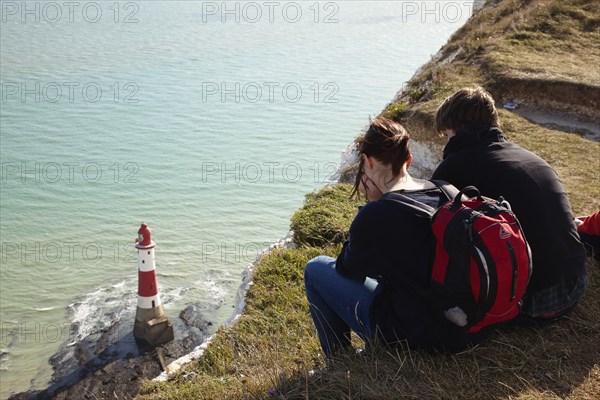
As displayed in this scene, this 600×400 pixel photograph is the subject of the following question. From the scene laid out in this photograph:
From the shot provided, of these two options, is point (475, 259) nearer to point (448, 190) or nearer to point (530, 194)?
point (448, 190)

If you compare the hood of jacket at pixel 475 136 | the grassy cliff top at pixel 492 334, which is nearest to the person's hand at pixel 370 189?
the hood of jacket at pixel 475 136

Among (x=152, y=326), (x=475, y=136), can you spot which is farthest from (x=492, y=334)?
(x=152, y=326)

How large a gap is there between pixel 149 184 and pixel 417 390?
21.1 metres

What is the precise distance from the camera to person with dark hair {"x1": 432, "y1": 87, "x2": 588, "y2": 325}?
426 centimetres

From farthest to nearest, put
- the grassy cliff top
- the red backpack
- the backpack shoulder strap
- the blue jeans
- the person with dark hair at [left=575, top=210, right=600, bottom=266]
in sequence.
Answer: the person with dark hair at [left=575, top=210, right=600, bottom=266] → the blue jeans → the grassy cliff top → the backpack shoulder strap → the red backpack

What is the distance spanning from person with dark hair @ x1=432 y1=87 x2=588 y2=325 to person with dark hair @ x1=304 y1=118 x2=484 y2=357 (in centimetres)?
53

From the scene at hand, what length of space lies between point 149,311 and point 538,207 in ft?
33.3

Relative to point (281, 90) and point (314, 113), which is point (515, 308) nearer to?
point (314, 113)

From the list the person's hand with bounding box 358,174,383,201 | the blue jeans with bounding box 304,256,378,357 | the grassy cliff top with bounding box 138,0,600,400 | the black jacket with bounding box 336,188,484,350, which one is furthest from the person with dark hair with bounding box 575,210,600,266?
the blue jeans with bounding box 304,256,378,357

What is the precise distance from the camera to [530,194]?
170 inches

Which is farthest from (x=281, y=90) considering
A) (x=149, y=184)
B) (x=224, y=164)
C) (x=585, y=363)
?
(x=585, y=363)

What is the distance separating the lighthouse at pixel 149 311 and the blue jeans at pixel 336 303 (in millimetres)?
8411

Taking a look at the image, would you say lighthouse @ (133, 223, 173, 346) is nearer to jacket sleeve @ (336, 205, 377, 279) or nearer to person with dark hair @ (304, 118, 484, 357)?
person with dark hair @ (304, 118, 484, 357)

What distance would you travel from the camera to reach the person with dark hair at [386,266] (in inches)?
153
